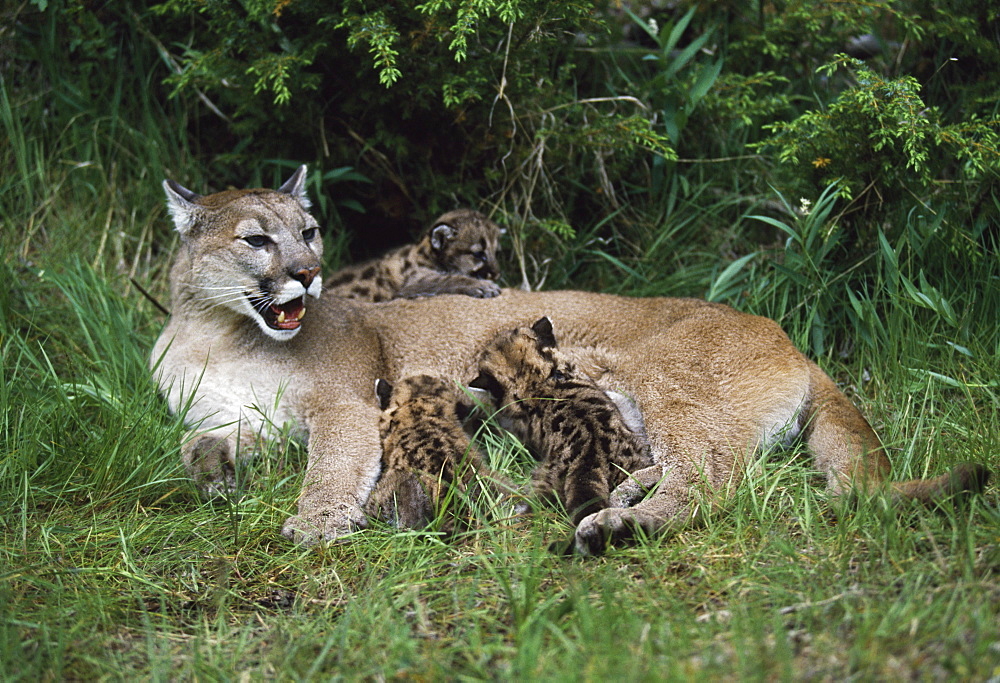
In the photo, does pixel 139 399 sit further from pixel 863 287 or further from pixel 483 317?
pixel 863 287

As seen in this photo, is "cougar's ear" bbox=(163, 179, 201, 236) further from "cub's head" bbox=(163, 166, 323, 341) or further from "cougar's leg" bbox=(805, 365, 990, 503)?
"cougar's leg" bbox=(805, 365, 990, 503)

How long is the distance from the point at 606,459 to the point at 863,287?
8.18 ft

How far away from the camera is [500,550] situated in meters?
4.05

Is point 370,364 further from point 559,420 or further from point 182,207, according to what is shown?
point 182,207

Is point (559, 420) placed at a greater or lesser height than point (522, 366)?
lesser

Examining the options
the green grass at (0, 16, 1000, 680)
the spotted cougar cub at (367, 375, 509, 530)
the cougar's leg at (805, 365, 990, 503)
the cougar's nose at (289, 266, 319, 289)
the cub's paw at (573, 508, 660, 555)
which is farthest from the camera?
the cougar's nose at (289, 266, 319, 289)

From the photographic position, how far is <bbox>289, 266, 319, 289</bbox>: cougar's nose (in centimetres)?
491

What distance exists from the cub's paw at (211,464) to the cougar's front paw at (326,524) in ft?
1.46

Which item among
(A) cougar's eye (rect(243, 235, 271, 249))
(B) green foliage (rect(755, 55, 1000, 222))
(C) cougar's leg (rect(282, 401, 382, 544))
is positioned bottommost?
(C) cougar's leg (rect(282, 401, 382, 544))

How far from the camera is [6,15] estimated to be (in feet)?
22.5

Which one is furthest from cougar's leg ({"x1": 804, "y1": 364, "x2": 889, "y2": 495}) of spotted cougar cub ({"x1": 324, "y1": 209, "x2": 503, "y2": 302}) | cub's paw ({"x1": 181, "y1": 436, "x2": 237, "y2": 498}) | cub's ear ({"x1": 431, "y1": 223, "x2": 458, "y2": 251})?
cub's paw ({"x1": 181, "y1": 436, "x2": 237, "y2": 498})

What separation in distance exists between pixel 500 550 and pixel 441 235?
9.25ft

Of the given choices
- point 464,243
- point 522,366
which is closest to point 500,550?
point 522,366

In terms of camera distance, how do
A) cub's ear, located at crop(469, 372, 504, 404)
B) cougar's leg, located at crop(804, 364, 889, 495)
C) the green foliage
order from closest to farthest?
cougar's leg, located at crop(804, 364, 889, 495), cub's ear, located at crop(469, 372, 504, 404), the green foliage
